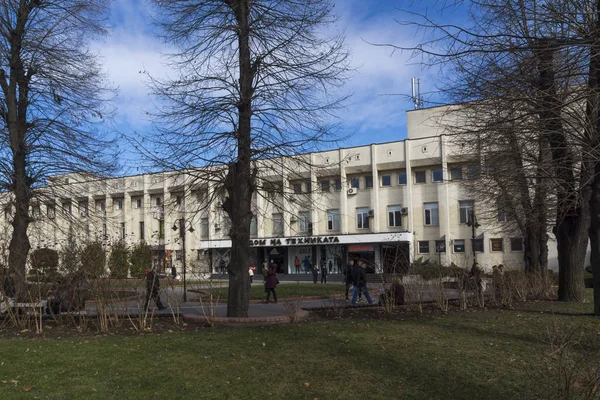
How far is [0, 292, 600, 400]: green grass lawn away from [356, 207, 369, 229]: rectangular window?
3922cm

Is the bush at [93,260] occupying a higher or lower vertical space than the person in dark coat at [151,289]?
higher

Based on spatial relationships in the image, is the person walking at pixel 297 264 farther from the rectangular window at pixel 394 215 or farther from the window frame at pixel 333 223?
the rectangular window at pixel 394 215

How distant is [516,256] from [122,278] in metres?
39.5

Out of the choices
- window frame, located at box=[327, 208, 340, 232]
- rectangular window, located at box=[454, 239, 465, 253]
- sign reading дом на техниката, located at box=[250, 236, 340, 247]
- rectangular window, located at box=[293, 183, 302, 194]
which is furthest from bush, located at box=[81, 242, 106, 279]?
window frame, located at box=[327, 208, 340, 232]

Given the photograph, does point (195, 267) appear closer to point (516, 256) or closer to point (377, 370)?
point (377, 370)

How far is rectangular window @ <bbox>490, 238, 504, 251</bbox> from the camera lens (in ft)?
Result: 147

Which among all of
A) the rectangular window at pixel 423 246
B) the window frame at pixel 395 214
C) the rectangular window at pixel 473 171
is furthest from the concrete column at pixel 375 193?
the rectangular window at pixel 473 171

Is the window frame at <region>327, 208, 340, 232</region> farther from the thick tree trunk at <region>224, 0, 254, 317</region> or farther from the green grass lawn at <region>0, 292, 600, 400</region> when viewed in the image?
the green grass lawn at <region>0, 292, 600, 400</region>

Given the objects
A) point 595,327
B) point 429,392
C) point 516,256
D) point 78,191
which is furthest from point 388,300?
point 516,256

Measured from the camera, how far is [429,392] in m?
5.97

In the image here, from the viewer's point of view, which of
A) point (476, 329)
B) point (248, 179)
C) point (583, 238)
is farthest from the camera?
point (583, 238)

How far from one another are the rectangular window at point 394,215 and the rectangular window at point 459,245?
5.38 metres

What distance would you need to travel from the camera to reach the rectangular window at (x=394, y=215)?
1914 inches

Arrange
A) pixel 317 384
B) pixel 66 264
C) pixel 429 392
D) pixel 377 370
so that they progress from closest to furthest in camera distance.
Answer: pixel 429 392 → pixel 317 384 → pixel 377 370 → pixel 66 264
